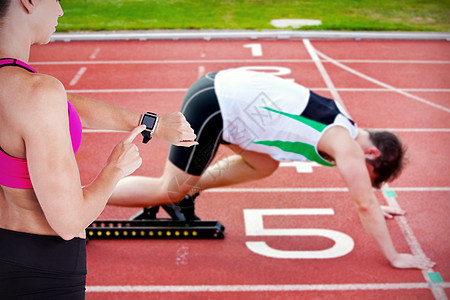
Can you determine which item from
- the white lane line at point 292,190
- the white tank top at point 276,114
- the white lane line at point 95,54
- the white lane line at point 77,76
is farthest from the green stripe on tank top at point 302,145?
the white lane line at point 95,54

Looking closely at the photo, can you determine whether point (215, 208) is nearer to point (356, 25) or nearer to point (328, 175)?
point (328, 175)

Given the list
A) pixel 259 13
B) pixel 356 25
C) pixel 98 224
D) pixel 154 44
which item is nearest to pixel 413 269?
Answer: pixel 98 224

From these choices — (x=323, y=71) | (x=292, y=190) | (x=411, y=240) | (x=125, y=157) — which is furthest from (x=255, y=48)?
(x=125, y=157)

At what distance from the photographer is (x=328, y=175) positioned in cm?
484

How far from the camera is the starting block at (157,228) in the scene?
3848 mm

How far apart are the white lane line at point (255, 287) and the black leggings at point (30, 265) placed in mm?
Result: 1898

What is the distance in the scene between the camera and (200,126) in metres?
3.20

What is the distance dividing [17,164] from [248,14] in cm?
1073

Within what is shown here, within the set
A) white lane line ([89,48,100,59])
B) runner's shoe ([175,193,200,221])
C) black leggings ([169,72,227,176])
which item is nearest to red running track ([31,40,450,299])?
runner's shoe ([175,193,200,221])

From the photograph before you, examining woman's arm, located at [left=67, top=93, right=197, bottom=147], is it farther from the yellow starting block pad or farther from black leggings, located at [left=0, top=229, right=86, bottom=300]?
the yellow starting block pad

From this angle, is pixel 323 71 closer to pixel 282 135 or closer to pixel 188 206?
pixel 188 206

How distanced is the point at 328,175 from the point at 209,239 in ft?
5.16

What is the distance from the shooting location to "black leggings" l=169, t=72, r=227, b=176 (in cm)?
319

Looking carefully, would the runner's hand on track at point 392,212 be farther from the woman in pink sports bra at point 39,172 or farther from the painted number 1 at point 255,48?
the painted number 1 at point 255,48
